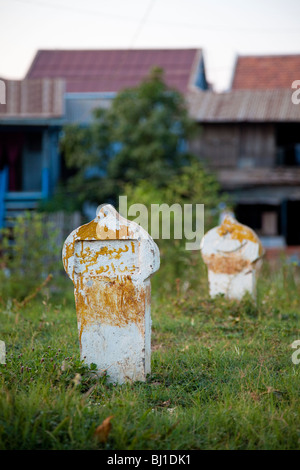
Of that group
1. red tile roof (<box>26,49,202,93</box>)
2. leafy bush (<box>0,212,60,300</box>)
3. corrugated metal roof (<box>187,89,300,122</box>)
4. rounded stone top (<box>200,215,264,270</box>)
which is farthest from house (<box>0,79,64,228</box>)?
rounded stone top (<box>200,215,264,270</box>)

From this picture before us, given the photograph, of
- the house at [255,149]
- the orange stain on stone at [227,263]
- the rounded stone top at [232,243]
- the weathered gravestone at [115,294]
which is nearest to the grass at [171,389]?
the weathered gravestone at [115,294]

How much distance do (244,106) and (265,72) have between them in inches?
197

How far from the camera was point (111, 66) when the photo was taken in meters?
21.5

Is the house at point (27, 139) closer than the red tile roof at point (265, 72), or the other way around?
the house at point (27, 139)

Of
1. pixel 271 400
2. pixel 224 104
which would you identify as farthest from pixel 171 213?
pixel 224 104

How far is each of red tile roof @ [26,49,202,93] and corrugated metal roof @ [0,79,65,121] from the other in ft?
12.7

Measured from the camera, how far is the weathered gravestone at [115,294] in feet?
14.4

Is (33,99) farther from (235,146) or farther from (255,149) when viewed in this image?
(255,149)

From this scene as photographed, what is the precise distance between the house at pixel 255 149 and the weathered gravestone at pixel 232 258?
33.9ft

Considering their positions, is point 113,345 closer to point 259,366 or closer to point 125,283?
point 125,283

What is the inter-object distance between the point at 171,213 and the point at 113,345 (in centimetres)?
642

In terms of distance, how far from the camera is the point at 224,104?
1828 cm

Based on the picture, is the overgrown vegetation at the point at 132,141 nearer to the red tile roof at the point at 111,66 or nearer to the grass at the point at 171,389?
the red tile roof at the point at 111,66

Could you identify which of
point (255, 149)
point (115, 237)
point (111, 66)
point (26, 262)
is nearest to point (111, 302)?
point (115, 237)
